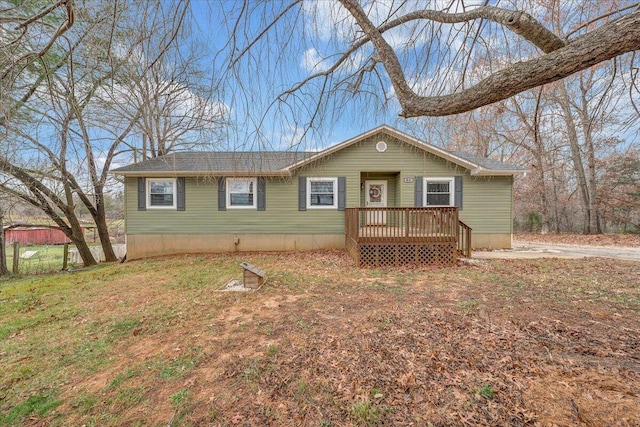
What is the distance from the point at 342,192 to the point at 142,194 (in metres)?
7.48

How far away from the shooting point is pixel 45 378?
8.70ft

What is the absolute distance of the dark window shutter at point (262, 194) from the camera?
31.3 ft

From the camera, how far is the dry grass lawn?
2031mm

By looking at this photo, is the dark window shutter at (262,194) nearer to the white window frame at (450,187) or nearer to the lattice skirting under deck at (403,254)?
the lattice skirting under deck at (403,254)

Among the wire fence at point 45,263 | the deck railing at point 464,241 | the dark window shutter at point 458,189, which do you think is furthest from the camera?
the wire fence at point 45,263

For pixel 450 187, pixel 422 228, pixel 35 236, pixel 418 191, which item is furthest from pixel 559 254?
pixel 35 236

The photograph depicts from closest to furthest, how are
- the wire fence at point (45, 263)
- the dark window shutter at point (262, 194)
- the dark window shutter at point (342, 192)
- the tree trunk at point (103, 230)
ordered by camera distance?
the dark window shutter at point (342, 192), the dark window shutter at point (262, 194), the wire fence at point (45, 263), the tree trunk at point (103, 230)

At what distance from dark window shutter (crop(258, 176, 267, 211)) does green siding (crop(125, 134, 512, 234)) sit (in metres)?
0.11

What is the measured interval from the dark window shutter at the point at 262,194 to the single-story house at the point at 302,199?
4 centimetres

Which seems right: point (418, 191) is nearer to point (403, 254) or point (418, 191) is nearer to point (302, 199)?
point (403, 254)

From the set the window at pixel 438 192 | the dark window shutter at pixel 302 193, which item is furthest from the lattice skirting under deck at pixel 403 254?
the dark window shutter at pixel 302 193

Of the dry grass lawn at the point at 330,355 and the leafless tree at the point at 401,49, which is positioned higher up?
the leafless tree at the point at 401,49

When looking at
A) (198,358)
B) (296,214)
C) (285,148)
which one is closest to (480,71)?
(285,148)

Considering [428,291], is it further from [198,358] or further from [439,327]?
[198,358]
